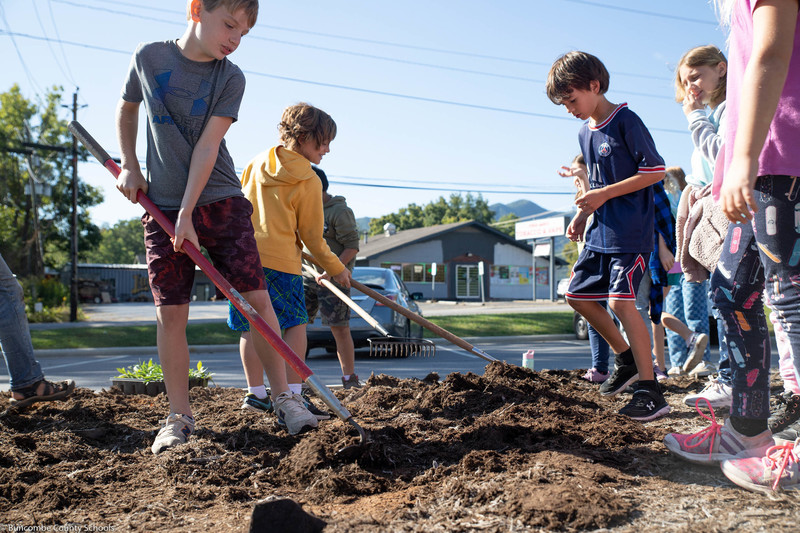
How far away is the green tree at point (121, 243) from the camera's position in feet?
404

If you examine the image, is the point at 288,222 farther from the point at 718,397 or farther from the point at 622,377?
the point at 718,397

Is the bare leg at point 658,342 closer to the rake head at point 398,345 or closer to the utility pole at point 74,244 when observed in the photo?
the rake head at point 398,345

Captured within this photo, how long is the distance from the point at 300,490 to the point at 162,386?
9.04ft

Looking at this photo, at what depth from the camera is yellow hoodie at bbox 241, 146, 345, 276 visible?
3820 mm

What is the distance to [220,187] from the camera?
10.4ft

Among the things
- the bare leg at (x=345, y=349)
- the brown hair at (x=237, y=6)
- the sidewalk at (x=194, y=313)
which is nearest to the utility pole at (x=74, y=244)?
the sidewalk at (x=194, y=313)

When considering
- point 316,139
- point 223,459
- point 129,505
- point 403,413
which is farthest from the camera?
point 316,139

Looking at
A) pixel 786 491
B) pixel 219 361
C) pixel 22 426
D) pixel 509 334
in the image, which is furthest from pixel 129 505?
pixel 509 334

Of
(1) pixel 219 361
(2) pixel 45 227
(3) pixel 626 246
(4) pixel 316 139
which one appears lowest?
(1) pixel 219 361

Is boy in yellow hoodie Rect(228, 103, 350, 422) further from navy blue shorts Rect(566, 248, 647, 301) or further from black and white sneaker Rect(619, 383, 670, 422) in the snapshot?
black and white sneaker Rect(619, 383, 670, 422)

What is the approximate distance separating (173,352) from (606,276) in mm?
2437

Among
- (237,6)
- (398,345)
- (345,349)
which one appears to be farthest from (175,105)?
(345,349)

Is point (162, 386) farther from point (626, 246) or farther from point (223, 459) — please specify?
point (626, 246)

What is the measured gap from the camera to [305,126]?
13.1 ft
